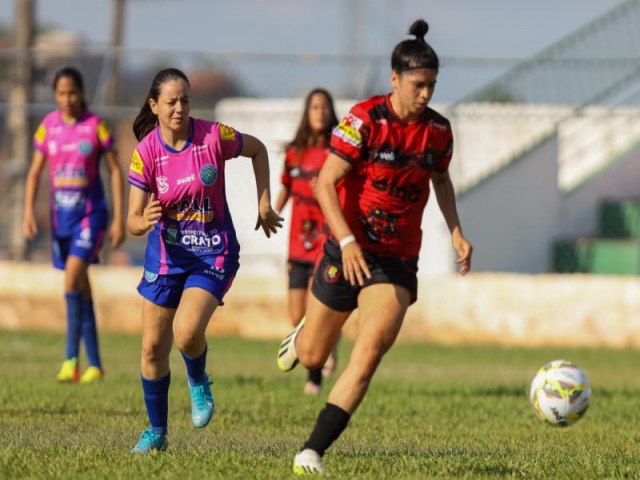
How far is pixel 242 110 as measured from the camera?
21438 mm

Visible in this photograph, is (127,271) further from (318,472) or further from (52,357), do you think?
(318,472)

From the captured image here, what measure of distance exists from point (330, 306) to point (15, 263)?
42.6ft

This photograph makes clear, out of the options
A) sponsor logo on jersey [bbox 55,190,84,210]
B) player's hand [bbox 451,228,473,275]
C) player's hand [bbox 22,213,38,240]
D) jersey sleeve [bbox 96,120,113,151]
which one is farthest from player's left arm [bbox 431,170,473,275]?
player's hand [bbox 22,213,38,240]

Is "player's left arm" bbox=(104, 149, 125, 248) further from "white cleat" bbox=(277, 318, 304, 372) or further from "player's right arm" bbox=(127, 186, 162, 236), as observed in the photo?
"player's right arm" bbox=(127, 186, 162, 236)

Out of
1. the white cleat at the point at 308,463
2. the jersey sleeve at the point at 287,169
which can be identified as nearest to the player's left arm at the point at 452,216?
the white cleat at the point at 308,463

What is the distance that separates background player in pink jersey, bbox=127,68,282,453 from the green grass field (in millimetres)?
583

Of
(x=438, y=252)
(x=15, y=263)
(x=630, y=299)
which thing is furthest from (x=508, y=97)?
(x=15, y=263)

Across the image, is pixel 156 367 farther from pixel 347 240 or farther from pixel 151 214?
pixel 347 240

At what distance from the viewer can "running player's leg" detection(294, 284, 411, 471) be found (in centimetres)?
659

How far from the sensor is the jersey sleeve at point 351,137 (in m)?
6.92

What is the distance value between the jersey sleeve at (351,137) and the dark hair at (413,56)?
0.31 meters

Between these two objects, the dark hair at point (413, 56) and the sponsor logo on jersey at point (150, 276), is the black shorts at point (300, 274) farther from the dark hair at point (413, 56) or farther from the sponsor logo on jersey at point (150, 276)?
the dark hair at point (413, 56)

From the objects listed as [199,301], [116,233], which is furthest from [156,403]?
[116,233]

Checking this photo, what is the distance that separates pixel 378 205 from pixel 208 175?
104 cm
